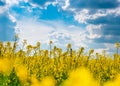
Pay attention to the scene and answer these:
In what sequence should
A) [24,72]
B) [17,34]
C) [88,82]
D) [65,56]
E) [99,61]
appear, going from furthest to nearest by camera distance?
[99,61] < [65,56] < [17,34] < [24,72] < [88,82]

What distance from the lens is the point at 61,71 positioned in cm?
980

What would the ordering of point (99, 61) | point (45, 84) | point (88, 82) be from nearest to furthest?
1. point (88, 82)
2. point (45, 84)
3. point (99, 61)

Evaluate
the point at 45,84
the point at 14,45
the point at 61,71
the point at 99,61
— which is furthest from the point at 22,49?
the point at 45,84

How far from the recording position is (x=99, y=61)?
13555mm

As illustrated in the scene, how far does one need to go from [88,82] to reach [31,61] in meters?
10.1

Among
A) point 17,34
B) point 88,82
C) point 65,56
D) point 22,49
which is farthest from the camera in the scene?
point 22,49

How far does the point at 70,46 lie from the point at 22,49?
91.0 inches

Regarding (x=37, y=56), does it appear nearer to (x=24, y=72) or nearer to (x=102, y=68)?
(x=102, y=68)

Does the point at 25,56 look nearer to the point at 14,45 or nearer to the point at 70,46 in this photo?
the point at 14,45

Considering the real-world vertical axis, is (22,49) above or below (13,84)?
above

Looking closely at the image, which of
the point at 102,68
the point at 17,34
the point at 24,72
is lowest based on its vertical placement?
the point at 102,68

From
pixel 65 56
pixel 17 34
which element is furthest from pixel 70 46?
pixel 17 34

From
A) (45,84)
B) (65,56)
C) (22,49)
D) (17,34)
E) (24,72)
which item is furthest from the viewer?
(22,49)

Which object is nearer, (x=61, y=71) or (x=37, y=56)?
(x=61, y=71)
